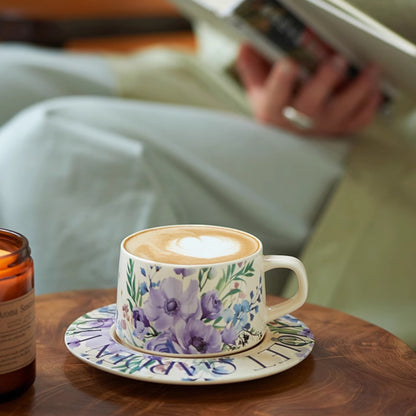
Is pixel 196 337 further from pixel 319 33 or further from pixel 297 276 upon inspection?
pixel 319 33

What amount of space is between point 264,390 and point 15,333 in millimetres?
140

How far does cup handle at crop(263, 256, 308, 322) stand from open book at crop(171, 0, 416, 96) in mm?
Answer: 307

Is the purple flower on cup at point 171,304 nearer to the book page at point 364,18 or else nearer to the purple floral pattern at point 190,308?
the purple floral pattern at point 190,308

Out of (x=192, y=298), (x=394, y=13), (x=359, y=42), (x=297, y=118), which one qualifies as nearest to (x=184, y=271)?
(x=192, y=298)

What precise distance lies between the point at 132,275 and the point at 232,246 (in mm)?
65

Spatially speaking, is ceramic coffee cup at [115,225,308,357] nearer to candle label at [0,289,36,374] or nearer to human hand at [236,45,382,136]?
candle label at [0,289,36,374]

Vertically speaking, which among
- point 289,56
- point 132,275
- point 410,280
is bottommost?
point 410,280

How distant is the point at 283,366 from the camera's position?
37cm

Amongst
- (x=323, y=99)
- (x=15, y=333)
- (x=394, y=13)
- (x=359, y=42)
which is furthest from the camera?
(x=323, y=99)

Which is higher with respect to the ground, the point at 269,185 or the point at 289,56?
the point at 289,56

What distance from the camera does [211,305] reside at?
37 centimetres

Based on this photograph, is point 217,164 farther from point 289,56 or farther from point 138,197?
point 289,56

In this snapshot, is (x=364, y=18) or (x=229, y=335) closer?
(x=229, y=335)

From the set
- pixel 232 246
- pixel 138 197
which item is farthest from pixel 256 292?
pixel 138 197
